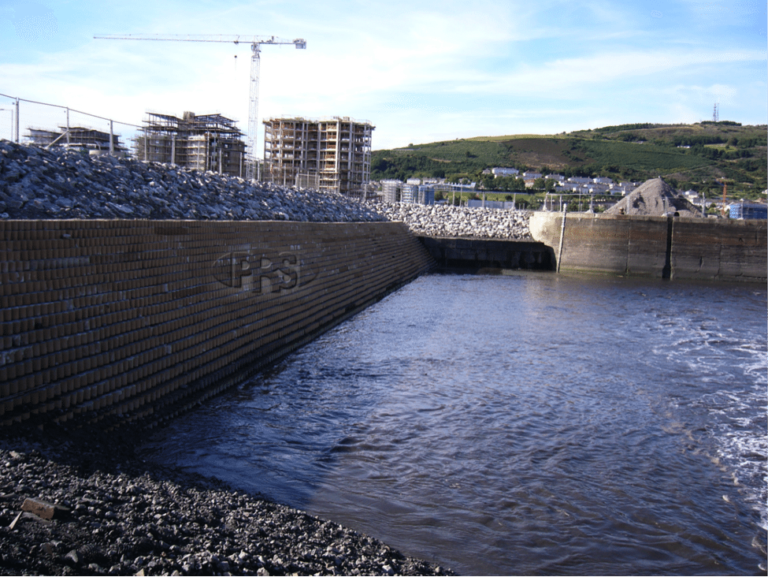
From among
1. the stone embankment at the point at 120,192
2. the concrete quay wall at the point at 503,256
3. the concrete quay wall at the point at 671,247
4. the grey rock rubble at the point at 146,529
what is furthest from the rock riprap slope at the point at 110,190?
the concrete quay wall at the point at 671,247

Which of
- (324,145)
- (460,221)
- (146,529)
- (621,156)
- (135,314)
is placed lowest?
(146,529)

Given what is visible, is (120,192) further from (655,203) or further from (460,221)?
(655,203)

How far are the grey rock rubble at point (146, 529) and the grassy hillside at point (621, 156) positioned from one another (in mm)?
98967

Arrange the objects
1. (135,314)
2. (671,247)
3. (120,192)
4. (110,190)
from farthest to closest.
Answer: (671,247)
(120,192)
(110,190)
(135,314)

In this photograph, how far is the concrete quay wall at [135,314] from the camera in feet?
17.1

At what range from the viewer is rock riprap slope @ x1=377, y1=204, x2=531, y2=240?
1398 inches

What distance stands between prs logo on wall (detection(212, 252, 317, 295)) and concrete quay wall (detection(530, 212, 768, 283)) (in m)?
19.4

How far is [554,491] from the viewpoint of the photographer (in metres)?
5.86

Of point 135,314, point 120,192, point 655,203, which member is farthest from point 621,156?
point 135,314

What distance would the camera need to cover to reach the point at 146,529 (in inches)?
146

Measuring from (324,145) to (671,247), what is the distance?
70.9 m

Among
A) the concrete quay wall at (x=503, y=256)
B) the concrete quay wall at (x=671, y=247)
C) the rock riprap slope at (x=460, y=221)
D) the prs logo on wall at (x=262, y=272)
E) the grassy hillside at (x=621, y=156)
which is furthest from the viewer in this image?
the grassy hillside at (x=621, y=156)

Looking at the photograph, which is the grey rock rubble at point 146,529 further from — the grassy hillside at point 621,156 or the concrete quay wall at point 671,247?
the grassy hillside at point 621,156

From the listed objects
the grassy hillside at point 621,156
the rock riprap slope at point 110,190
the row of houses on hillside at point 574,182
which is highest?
the grassy hillside at point 621,156
